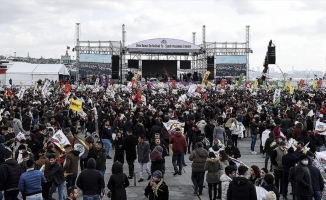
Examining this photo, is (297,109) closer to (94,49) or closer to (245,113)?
(245,113)

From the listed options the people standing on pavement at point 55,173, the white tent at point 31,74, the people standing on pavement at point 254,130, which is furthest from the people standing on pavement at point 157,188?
the white tent at point 31,74

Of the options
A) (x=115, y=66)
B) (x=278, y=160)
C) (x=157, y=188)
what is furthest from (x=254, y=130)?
(x=115, y=66)

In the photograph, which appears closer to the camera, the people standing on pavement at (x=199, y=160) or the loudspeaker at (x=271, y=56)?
the people standing on pavement at (x=199, y=160)

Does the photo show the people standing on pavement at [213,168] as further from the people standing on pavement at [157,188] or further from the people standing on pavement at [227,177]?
the people standing on pavement at [157,188]

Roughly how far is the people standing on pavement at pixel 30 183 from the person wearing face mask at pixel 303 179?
498 centimetres

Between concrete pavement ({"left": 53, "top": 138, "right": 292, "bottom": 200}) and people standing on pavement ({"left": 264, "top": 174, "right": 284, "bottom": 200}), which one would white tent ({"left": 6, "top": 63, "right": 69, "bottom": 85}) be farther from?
people standing on pavement ({"left": 264, "top": 174, "right": 284, "bottom": 200})

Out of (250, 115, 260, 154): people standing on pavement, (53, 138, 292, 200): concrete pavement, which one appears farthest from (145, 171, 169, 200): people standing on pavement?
(250, 115, 260, 154): people standing on pavement

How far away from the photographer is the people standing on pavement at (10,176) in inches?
335

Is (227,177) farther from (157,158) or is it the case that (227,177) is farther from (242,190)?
(157,158)

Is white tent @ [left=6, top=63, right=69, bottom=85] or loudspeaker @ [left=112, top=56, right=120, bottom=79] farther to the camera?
white tent @ [left=6, top=63, right=69, bottom=85]

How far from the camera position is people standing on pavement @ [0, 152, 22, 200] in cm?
851

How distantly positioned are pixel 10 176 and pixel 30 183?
0.73 m

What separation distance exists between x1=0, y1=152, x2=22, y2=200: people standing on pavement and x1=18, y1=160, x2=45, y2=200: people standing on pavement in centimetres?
60

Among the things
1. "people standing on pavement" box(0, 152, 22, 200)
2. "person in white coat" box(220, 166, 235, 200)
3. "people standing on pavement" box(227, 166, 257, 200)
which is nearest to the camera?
"people standing on pavement" box(227, 166, 257, 200)
